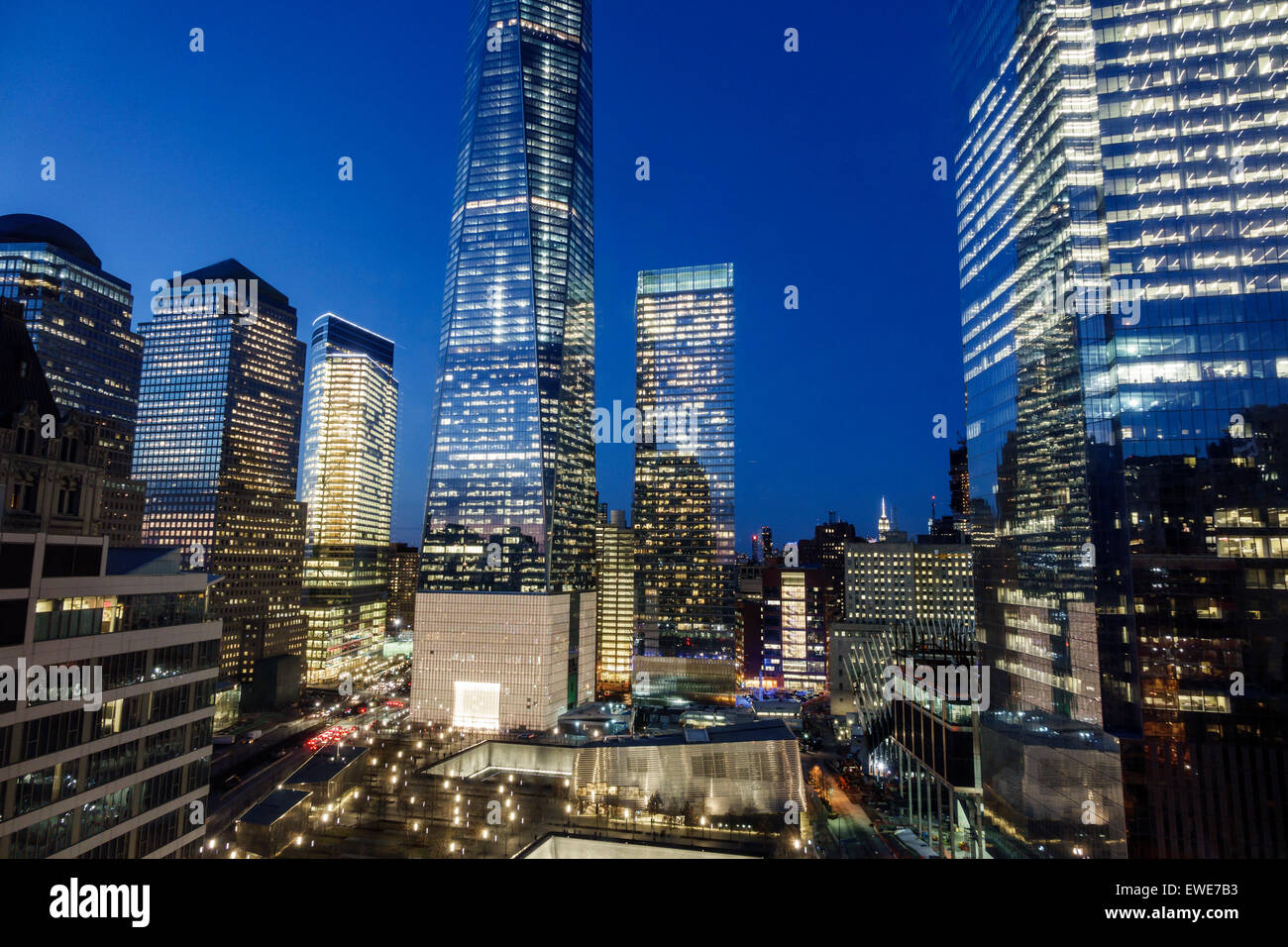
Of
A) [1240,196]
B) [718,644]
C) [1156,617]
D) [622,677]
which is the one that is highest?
[1240,196]

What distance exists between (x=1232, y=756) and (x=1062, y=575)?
40.5ft

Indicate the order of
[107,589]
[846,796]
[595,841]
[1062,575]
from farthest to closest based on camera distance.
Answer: [846,796] < [1062,575] < [107,589] < [595,841]

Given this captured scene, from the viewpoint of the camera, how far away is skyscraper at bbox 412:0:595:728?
293ft

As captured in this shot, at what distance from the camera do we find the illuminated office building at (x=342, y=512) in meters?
139

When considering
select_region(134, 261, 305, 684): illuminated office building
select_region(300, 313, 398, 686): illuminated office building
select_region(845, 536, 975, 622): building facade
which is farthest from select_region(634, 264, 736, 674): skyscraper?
select_region(134, 261, 305, 684): illuminated office building

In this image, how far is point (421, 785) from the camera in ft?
172

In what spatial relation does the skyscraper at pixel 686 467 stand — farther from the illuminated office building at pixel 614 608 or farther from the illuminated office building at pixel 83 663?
the illuminated office building at pixel 83 663

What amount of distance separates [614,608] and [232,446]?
8785cm

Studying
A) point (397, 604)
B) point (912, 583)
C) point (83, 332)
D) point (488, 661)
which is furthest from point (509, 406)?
point (397, 604)

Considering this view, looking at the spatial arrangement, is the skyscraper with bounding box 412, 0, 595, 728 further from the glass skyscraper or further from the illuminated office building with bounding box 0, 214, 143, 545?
the glass skyscraper

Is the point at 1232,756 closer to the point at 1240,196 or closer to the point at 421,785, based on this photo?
the point at 1240,196

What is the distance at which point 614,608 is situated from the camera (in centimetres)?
Result: 13738

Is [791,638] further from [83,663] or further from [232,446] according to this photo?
[83,663]
